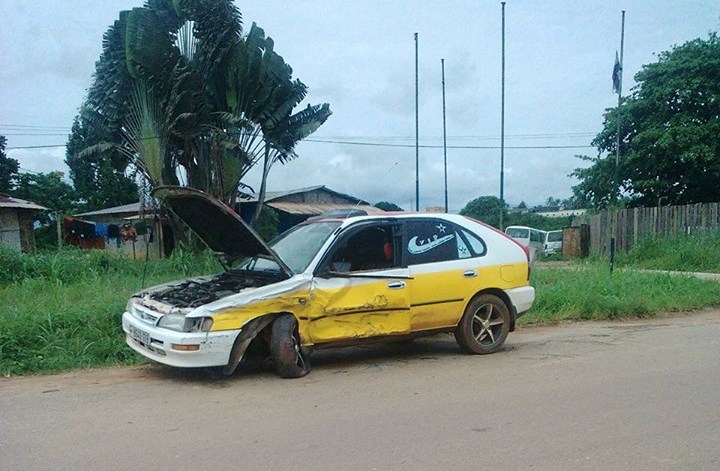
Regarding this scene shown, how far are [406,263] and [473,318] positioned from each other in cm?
110

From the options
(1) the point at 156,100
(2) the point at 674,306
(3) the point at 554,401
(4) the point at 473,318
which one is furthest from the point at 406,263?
(1) the point at 156,100

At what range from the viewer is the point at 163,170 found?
54.5ft

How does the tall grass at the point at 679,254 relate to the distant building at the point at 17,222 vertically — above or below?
below

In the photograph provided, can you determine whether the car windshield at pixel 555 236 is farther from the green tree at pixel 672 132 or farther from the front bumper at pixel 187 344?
the front bumper at pixel 187 344

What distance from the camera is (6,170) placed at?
3138 cm

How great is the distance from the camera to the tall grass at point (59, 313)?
21.5 feet

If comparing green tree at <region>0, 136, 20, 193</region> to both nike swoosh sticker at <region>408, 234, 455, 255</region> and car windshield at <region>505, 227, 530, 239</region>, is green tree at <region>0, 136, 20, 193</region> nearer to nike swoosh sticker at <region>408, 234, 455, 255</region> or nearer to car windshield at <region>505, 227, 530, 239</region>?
car windshield at <region>505, 227, 530, 239</region>

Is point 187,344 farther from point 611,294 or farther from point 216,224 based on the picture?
point 611,294

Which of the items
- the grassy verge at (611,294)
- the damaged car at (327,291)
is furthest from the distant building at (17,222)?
the grassy verge at (611,294)

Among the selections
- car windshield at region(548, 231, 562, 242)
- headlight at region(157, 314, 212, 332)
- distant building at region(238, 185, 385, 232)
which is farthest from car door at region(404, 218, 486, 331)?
car windshield at region(548, 231, 562, 242)

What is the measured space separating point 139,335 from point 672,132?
70.0 ft

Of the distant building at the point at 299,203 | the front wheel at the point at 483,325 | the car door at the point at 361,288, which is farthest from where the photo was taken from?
the distant building at the point at 299,203

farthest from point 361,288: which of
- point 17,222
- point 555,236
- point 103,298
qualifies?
point 555,236

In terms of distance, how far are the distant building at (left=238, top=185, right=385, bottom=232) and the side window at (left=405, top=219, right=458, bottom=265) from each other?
55.1 feet
